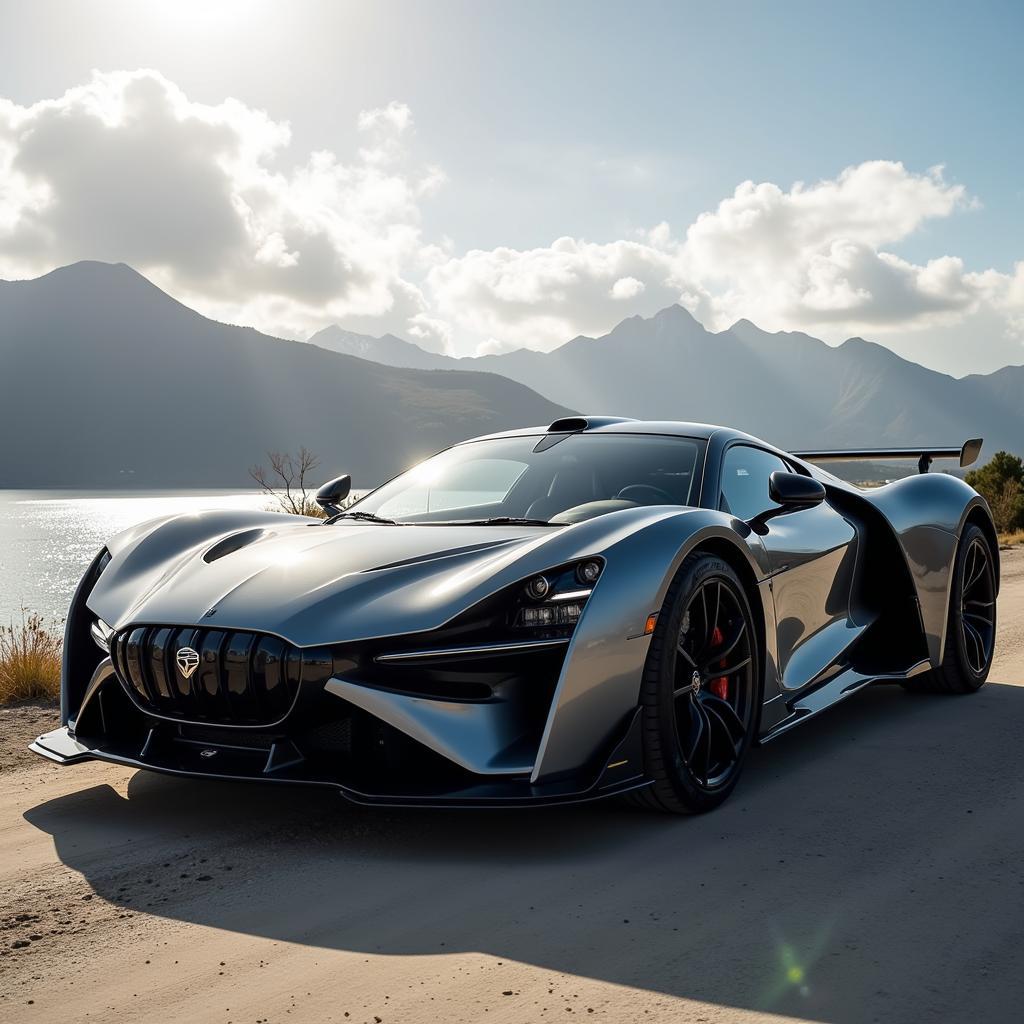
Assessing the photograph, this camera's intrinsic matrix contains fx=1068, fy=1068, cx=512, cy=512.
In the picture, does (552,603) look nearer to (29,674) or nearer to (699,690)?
(699,690)

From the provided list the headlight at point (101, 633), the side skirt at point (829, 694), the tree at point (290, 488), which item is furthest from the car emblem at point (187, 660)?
the tree at point (290, 488)

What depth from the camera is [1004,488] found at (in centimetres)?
2858

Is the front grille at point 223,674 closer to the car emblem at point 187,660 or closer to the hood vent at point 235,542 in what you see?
the car emblem at point 187,660

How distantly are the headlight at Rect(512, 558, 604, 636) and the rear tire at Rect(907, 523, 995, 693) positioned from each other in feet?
10.00

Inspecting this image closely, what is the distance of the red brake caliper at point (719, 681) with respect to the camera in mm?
3568

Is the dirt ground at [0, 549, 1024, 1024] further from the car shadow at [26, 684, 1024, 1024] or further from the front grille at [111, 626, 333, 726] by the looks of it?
the front grille at [111, 626, 333, 726]

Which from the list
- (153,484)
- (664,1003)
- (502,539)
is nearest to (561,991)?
(664,1003)

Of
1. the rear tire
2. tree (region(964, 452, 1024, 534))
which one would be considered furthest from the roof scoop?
tree (region(964, 452, 1024, 534))

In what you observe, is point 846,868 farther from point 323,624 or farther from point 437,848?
point 323,624

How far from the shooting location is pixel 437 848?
3113mm

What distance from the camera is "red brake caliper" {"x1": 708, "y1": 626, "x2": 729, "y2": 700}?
11.7 feet

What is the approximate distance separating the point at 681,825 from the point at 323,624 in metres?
1.29

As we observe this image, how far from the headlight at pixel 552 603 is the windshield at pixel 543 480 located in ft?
2.27

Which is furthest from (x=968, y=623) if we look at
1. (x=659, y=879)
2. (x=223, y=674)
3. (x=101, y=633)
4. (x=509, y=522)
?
(x=101, y=633)
